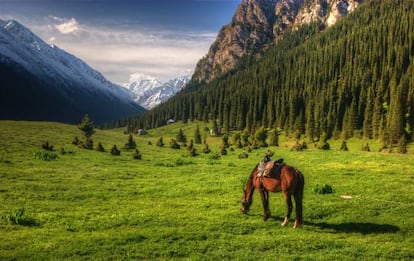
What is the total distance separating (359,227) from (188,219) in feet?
29.2

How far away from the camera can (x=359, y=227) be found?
17234 mm

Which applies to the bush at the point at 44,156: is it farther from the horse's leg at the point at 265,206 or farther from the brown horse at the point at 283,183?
the horse's leg at the point at 265,206

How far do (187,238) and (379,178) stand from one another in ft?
67.2

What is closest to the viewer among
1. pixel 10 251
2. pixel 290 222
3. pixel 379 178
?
pixel 10 251

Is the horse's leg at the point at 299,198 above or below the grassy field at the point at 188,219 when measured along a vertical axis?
above

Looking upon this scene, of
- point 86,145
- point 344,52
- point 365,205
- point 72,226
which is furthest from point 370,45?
point 72,226

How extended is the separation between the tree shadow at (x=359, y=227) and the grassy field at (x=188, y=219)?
0.05 metres

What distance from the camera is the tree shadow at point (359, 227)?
16672 mm

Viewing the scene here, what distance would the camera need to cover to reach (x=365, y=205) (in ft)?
67.2

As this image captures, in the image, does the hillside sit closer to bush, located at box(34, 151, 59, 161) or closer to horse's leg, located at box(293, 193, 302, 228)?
horse's leg, located at box(293, 193, 302, 228)

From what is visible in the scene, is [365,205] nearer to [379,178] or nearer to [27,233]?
[379,178]

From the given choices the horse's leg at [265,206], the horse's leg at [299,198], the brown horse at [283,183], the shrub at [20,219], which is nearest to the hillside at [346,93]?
the horse's leg at [265,206]

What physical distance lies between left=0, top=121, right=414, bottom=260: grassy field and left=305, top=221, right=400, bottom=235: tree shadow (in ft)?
0.15

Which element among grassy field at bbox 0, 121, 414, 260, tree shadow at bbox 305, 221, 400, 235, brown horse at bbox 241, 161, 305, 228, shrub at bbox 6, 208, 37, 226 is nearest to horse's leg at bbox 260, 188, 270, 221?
brown horse at bbox 241, 161, 305, 228
